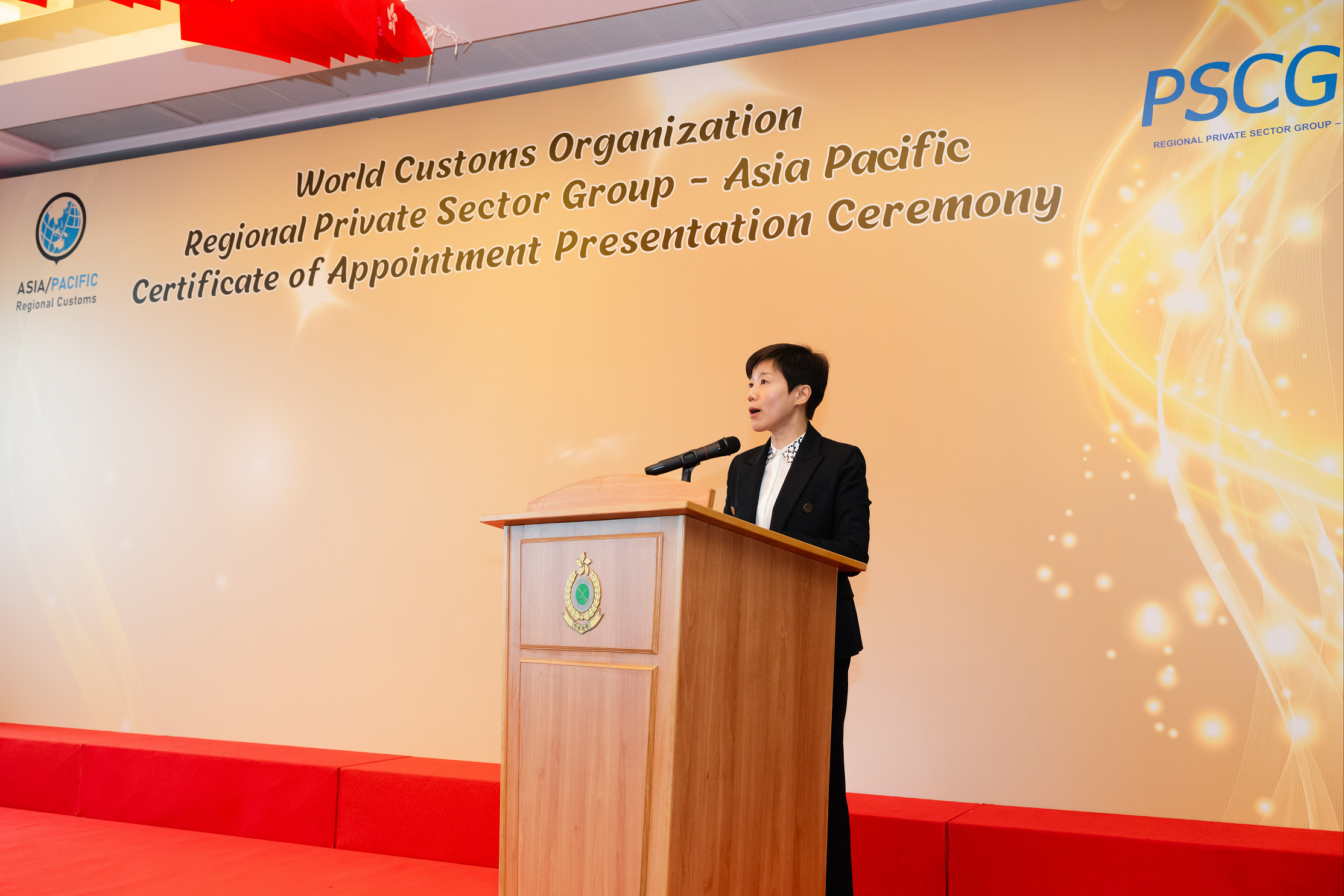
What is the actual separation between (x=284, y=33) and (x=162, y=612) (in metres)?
2.75

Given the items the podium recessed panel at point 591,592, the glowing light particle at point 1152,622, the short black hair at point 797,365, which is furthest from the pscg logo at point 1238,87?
the podium recessed panel at point 591,592

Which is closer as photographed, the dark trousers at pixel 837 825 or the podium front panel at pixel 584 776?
the podium front panel at pixel 584 776

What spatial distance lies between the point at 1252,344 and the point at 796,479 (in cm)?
179

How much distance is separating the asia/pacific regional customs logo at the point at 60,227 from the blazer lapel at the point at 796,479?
446cm

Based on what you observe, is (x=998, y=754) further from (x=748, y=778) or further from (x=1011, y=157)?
(x=1011, y=157)

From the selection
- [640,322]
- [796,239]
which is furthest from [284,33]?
[796,239]

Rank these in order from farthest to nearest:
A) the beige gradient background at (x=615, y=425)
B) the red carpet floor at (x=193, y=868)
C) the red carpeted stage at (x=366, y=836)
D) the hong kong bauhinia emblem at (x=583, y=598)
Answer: the beige gradient background at (x=615, y=425), the red carpet floor at (x=193, y=868), the red carpeted stage at (x=366, y=836), the hong kong bauhinia emblem at (x=583, y=598)

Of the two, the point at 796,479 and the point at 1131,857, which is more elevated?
the point at 796,479

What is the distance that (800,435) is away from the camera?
2.66 m

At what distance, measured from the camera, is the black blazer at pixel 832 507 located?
2.48 metres

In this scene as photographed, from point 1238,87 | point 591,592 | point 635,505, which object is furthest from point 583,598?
point 1238,87

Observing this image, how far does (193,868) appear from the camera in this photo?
11.2 ft

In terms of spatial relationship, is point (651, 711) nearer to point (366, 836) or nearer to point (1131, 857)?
point (1131, 857)

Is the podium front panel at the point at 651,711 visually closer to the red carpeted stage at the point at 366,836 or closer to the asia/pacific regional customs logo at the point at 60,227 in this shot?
the red carpeted stage at the point at 366,836
